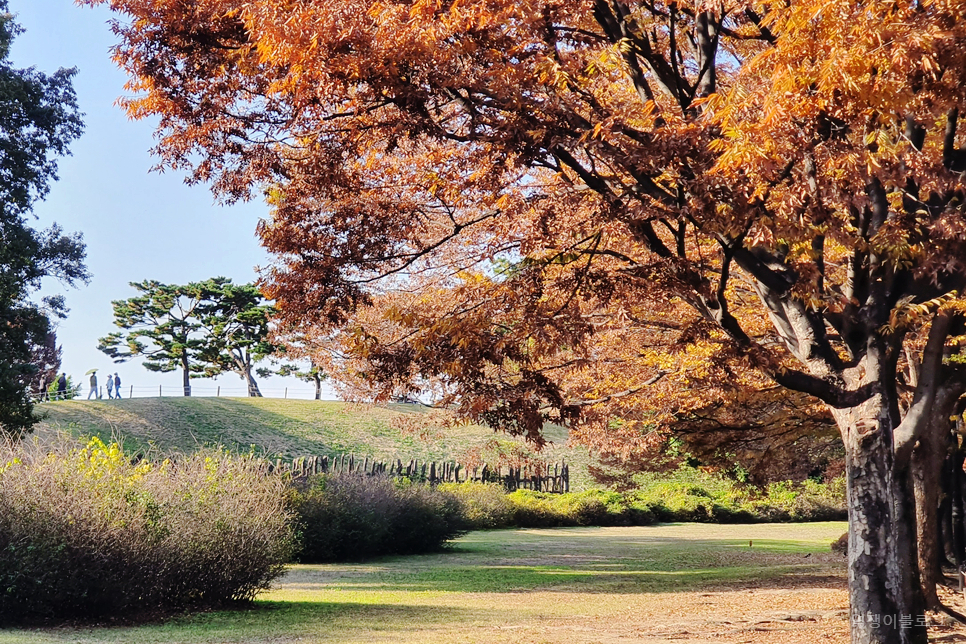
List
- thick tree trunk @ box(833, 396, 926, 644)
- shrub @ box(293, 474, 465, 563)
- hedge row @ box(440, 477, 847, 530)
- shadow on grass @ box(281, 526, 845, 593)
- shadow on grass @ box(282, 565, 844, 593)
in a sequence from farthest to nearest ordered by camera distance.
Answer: hedge row @ box(440, 477, 847, 530) < shrub @ box(293, 474, 465, 563) < shadow on grass @ box(281, 526, 845, 593) < shadow on grass @ box(282, 565, 844, 593) < thick tree trunk @ box(833, 396, 926, 644)

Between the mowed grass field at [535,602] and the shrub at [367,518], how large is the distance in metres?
0.67

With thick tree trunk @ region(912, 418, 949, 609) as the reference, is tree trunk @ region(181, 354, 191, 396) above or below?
above

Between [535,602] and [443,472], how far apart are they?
2354 cm

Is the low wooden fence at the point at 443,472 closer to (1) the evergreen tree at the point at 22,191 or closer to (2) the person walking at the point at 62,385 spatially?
(1) the evergreen tree at the point at 22,191

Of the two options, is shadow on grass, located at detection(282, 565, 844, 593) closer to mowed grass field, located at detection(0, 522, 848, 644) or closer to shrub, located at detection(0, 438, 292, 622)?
mowed grass field, located at detection(0, 522, 848, 644)

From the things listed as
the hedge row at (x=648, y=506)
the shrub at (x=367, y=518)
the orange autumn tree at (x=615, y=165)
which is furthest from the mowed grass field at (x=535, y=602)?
the hedge row at (x=648, y=506)

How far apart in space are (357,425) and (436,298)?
46.3m

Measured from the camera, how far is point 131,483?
10266mm

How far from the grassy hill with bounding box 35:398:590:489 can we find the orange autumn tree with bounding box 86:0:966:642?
34.8m

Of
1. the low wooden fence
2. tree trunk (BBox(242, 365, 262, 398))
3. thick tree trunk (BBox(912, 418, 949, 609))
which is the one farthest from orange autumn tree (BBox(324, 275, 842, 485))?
tree trunk (BBox(242, 365, 262, 398))

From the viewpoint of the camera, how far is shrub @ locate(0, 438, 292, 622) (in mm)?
9141

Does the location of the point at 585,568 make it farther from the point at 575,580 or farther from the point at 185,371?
the point at 185,371

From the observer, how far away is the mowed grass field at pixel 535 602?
31.0 ft

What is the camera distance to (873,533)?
747 centimetres
